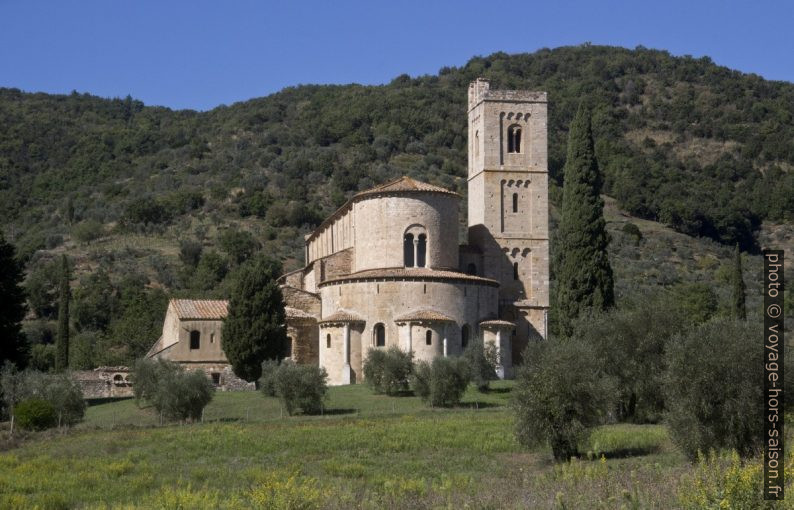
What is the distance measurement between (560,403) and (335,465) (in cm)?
638

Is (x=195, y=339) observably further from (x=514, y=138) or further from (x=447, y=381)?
(x=514, y=138)

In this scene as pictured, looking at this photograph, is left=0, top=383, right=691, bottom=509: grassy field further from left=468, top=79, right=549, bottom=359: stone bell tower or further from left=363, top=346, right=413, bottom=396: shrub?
left=468, top=79, right=549, bottom=359: stone bell tower

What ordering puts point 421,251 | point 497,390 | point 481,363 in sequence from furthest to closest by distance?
point 421,251, point 497,390, point 481,363

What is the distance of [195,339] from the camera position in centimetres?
5312

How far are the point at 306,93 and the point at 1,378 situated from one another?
11286 cm

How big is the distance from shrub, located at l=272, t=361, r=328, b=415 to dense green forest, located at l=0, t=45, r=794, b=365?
27791mm

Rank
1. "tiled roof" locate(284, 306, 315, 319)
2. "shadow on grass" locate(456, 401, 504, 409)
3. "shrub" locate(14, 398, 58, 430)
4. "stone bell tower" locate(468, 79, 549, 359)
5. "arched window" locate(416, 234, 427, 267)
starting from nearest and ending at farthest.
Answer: "shrub" locate(14, 398, 58, 430) < "shadow on grass" locate(456, 401, 504, 409) < "arched window" locate(416, 234, 427, 267) < "tiled roof" locate(284, 306, 315, 319) < "stone bell tower" locate(468, 79, 549, 359)

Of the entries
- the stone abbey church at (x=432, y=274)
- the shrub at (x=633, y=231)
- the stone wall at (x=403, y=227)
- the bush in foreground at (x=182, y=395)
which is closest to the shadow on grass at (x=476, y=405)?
the stone abbey church at (x=432, y=274)

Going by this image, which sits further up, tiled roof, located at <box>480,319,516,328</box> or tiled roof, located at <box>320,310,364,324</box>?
tiled roof, located at <box>320,310,364,324</box>

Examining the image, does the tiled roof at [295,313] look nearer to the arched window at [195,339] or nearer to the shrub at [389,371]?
the arched window at [195,339]

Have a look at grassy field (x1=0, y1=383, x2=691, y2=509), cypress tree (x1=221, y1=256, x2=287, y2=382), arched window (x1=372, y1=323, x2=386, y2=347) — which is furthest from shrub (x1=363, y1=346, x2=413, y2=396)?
cypress tree (x1=221, y1=256, x2=287, y2=382)

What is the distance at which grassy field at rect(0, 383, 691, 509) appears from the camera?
773 inches

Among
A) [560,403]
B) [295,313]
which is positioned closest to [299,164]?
[295,313]

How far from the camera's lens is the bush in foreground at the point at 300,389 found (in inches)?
1555
